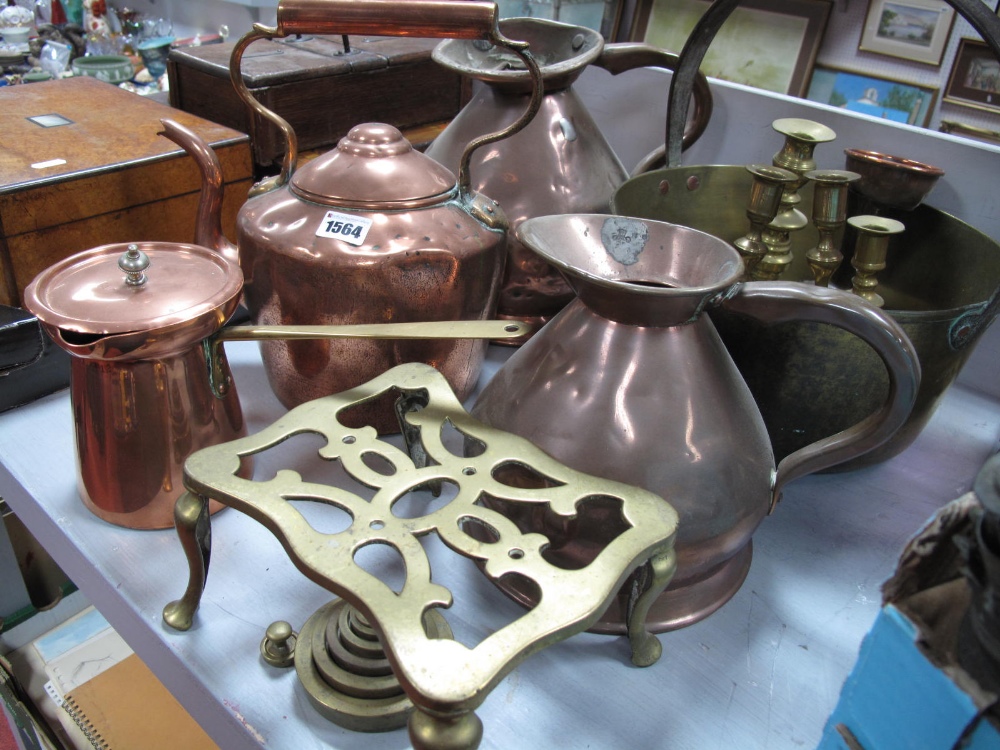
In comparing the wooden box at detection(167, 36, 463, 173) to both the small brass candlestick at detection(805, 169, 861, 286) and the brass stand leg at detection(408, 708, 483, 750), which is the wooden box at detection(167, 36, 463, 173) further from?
the brass stand leg at detection(408, 708, 483, 750)

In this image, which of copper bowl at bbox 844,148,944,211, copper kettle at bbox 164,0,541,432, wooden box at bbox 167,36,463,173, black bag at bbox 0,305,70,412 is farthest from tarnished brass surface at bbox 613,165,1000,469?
black bag at bbox 0,305,70,412

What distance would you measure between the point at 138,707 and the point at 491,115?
2.61 feet

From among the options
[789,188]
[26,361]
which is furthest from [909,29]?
[26,361]

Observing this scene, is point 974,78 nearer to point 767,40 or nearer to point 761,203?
point 767,40

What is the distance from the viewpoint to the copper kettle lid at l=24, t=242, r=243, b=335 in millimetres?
561

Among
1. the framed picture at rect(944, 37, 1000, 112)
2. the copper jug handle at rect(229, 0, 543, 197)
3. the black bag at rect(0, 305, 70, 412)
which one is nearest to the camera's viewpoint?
the copper jug handle at rect(229, 0, 543, 197)

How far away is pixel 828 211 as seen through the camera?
702 mm

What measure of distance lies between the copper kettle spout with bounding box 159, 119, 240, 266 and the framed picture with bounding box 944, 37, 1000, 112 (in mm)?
1263

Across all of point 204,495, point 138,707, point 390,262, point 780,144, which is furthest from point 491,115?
point 138,707

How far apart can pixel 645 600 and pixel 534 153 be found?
1.63ft

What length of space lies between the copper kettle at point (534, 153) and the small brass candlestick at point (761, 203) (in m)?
0.18

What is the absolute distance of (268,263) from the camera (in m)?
0.68

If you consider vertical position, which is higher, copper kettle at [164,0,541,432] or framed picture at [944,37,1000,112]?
framed picture at [944,37,1000,112]

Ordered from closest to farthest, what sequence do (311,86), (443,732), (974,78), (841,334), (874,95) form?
(443,732)
(841,334)
(311,86)
(974,78)
(874,95)
